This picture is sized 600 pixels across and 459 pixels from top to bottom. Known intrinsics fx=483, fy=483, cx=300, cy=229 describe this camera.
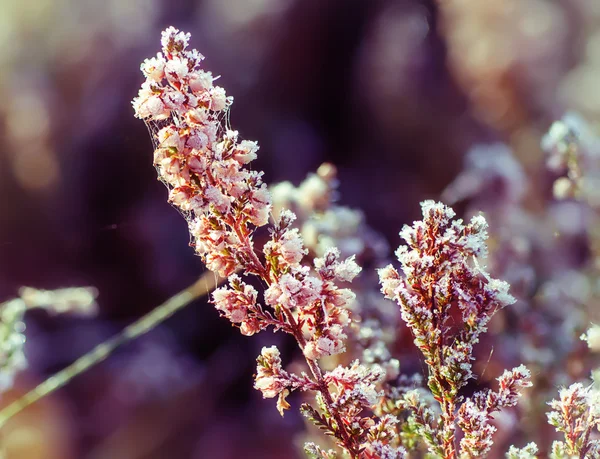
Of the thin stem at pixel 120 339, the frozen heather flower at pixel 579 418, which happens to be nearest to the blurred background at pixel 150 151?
the thin stem at pixel 120 339

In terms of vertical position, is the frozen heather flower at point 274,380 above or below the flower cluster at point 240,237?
below

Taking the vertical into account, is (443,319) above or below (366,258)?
below

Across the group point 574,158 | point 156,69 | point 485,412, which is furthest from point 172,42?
point 574,158

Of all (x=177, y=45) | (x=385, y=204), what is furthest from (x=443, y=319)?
(x=385, y=204)

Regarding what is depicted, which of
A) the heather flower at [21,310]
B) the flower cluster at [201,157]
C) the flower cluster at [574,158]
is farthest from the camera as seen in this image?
the flower cluster at [574,158]

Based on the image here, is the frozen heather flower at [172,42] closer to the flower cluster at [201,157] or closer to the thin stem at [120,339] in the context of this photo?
the flower cluster at [201,157]

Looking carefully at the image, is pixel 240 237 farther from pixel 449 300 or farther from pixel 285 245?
pixel 449 300

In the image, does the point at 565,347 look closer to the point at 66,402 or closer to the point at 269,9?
the point at 269,9
